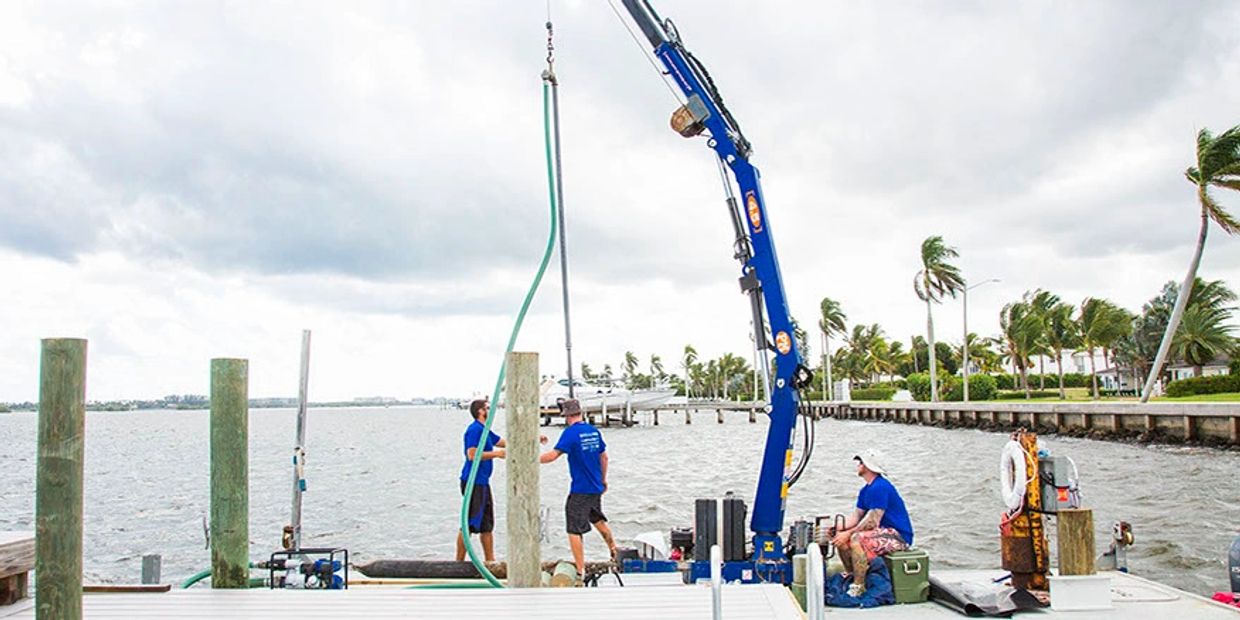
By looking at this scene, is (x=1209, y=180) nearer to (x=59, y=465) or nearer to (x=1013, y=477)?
(x=1013, y=477)

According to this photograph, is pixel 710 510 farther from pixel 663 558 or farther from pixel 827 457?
pixel 827 457

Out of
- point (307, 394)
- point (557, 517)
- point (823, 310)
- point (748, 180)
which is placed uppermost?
point (823, 310)

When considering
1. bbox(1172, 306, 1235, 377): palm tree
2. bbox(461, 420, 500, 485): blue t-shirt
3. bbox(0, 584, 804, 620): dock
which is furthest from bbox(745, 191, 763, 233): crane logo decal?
bbox(1172, 306, 1235, 377): palm tree

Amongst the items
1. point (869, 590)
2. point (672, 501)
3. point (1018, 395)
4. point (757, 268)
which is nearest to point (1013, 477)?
point (869, 590)

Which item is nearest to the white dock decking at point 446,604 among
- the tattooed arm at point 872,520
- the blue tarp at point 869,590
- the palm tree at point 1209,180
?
the blue tarp at point 869,590

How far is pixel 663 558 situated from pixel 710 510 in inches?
43.1

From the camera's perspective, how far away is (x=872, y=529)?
8500 millimetres

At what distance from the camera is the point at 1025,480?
8.38 meters

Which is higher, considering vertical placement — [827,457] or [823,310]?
[823,310]

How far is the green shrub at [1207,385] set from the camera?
4738cm

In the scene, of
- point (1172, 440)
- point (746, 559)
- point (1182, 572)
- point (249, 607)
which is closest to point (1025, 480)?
point (746, 559)

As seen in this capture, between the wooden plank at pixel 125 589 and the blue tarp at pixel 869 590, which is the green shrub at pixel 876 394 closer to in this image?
the blue tarp at pixel 869 590

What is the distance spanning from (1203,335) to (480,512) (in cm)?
7167

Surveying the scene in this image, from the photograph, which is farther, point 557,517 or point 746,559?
point 557,517
